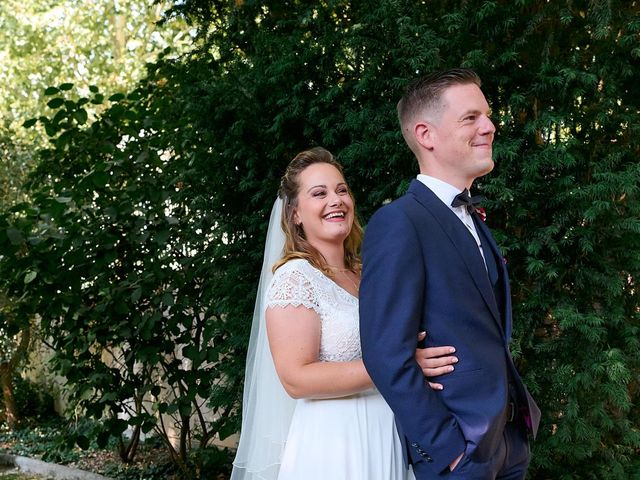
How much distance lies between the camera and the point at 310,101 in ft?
14.1

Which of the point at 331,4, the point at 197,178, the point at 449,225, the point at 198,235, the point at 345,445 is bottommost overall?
the point at 345,445

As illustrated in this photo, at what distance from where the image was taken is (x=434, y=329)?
86.1 inches

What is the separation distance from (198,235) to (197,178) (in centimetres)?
39

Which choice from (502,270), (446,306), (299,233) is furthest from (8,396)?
(446,306)

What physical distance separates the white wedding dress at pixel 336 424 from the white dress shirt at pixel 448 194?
55cm

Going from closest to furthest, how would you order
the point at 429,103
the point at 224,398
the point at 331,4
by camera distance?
the point at 429,103, the point at 331,4, the point at 224,398

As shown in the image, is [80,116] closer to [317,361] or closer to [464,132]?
[317,361]

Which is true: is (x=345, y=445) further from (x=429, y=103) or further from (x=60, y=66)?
(x=60, y=66)

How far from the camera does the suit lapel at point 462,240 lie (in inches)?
88.0

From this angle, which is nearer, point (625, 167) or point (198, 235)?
point (625, 167)

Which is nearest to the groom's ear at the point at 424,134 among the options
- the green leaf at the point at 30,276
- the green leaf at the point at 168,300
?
the green leaf at the point at 168,300

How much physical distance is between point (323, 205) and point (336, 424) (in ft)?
2.55

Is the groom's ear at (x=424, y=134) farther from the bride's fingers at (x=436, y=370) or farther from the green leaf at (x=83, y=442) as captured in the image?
the green leaf at (x=83, y=442)

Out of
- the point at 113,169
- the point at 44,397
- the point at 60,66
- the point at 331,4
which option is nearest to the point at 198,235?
the point at 113,169
